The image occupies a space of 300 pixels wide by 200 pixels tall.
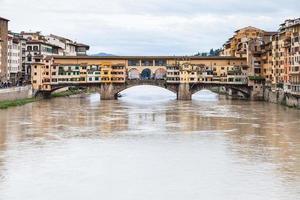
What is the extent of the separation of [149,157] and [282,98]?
25.1m

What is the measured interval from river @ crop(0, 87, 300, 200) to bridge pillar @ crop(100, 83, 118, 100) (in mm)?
17132

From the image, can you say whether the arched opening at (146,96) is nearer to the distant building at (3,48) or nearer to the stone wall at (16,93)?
the stone wall at (16,93)

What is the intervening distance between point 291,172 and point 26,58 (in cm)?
4717

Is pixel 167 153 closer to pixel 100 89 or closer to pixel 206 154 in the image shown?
pixel 206 154

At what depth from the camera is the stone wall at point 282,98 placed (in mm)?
40469

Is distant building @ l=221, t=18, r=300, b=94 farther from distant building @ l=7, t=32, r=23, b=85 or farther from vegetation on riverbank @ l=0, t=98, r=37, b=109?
distant building @ l=7, t=32, r=23, b=85

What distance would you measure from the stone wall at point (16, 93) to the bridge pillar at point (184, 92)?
1139 centimetres

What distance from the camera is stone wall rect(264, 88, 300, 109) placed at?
40.5 meters

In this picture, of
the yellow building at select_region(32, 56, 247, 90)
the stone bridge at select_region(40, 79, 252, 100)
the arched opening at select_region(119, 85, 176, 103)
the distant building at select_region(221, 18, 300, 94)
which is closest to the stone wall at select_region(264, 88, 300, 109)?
the distant building at select_region(221, 18, 300, 94)

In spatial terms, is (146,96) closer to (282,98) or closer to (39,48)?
(39,48)

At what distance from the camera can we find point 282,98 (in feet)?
147

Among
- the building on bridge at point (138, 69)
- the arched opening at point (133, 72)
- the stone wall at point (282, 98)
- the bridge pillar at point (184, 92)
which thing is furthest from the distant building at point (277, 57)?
the arched opening at point (133, 72)

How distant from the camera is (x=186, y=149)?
75.0ft

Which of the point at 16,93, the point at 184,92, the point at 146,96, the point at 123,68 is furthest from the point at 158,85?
the point at 16,93
